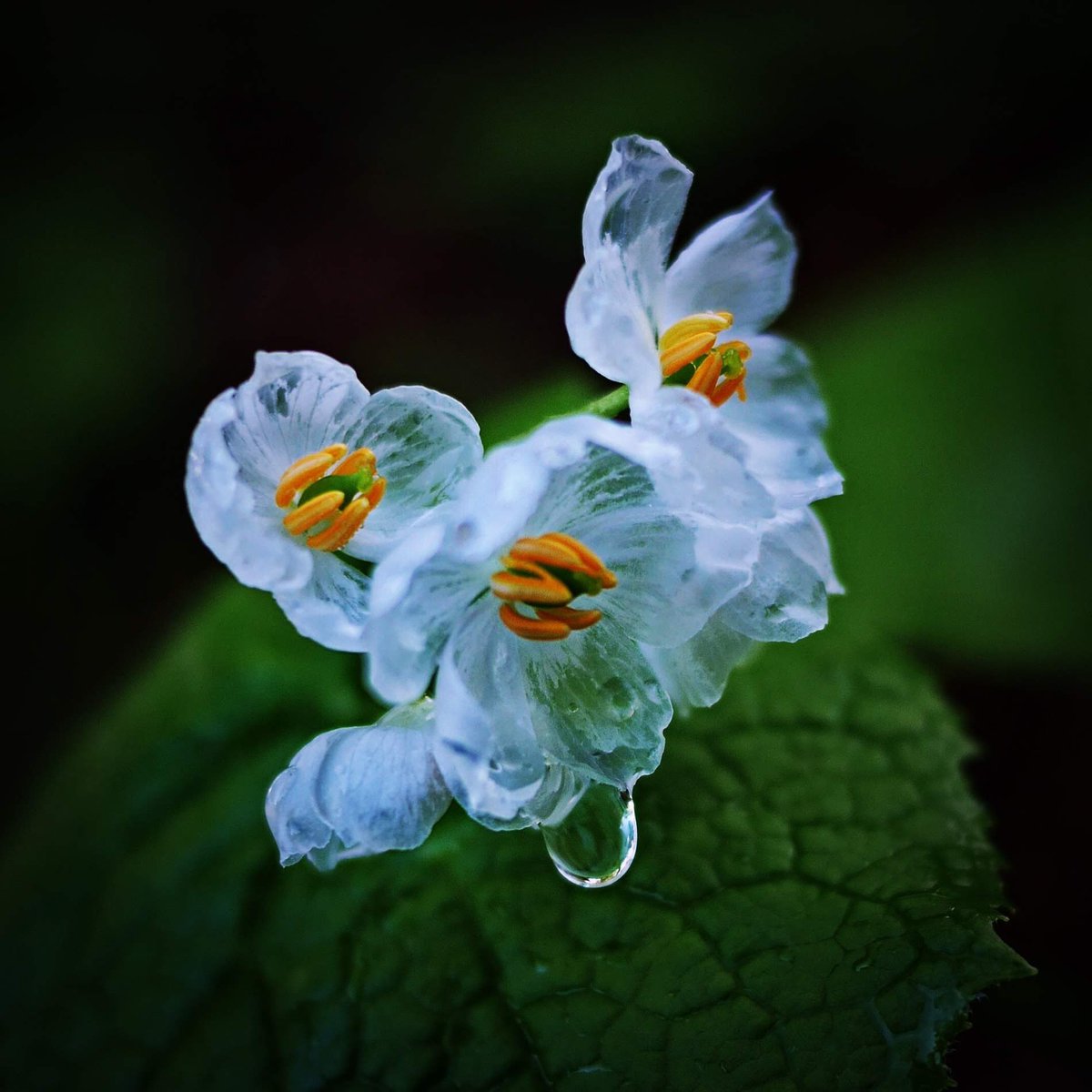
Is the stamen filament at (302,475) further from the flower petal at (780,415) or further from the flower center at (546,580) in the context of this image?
the flower petal at (780,415)

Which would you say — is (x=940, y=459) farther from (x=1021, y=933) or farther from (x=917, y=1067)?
(x=917, y=1067)

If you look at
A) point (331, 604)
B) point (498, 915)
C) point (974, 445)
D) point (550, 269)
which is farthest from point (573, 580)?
point (550, 269)

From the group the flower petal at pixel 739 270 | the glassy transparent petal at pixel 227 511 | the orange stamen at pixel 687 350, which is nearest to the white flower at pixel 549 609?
the glassy transparent petal at pixel 227 511

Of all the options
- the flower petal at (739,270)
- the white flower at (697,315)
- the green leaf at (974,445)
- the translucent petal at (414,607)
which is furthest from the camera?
the green leaf at (974,445)

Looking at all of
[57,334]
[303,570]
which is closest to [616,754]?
[303,570]

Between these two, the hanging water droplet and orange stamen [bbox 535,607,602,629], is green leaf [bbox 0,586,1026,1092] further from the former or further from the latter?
orange stamen [bbox 535,607,602,629]

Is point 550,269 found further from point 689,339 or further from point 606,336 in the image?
point 606,336
